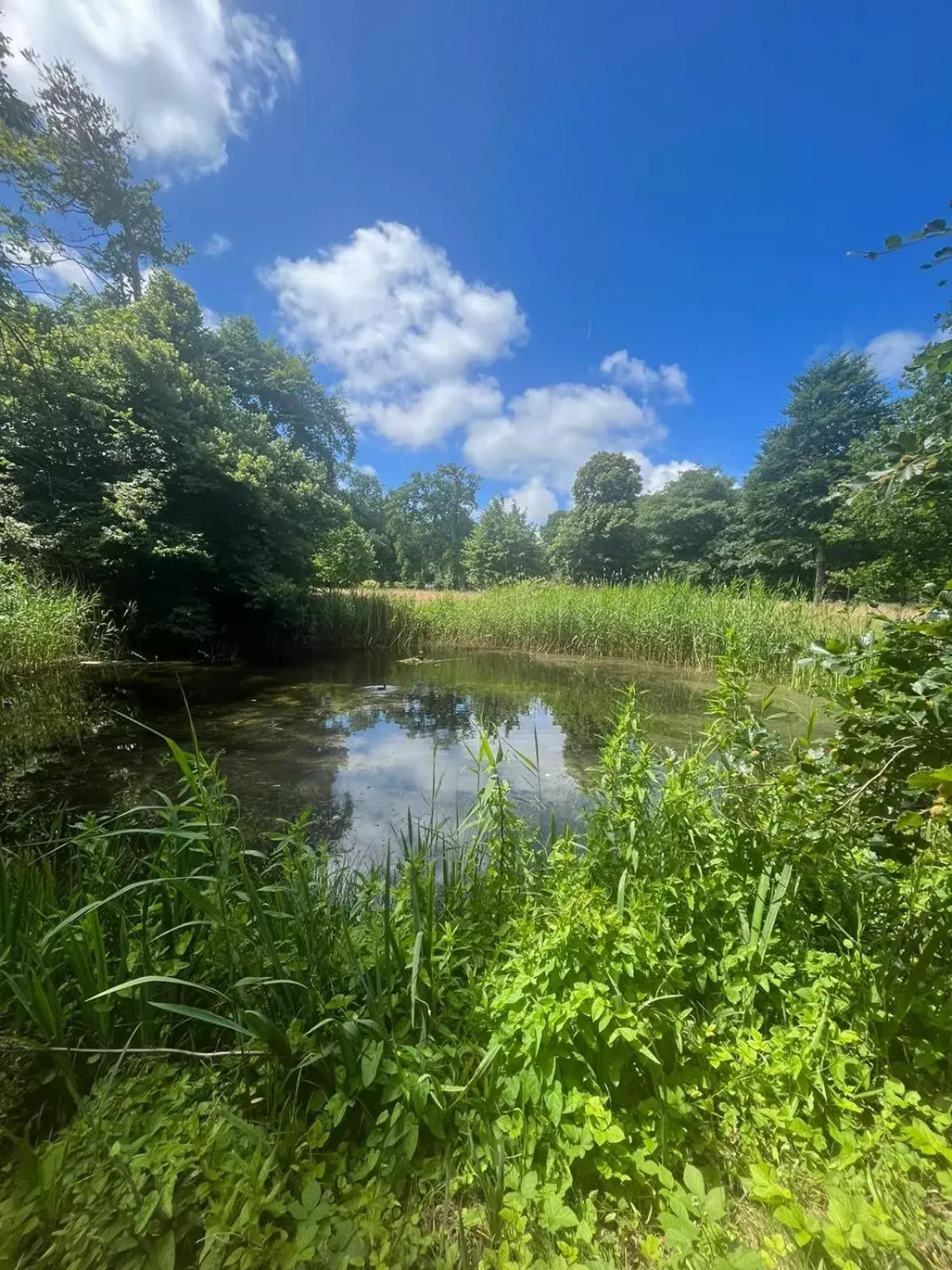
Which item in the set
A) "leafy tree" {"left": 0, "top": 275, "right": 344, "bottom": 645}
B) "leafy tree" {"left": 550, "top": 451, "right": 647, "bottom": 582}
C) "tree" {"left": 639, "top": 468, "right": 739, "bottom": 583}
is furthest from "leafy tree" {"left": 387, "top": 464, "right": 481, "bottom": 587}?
"leafy tree" {"left": 0, "top": 275, "right": 344, "bottom": 645}

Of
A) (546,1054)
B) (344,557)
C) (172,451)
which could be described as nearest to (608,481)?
(344,557)

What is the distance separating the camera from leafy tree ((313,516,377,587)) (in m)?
12.9

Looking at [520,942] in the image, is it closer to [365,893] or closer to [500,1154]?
[500,1154]

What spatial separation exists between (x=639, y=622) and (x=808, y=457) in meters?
17.3

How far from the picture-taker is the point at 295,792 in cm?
357

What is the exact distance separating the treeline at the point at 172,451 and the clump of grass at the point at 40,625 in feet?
2.39

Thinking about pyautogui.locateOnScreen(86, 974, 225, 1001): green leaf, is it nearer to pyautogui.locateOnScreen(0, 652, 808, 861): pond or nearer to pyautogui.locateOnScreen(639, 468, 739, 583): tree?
pyautogui.locateOnScreen(0, 652, 808, 861): pond

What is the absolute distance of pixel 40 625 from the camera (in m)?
6.33

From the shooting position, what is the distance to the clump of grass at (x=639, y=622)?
23.3ft

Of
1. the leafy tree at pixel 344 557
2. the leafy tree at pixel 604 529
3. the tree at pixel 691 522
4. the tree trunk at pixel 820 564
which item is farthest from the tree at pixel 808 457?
the leafy tree at pixel 344 557

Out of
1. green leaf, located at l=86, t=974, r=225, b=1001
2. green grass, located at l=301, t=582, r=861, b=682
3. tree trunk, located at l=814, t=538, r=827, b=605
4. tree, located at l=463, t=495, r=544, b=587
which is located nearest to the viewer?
green leaf, located at l=86, t=974, r=225, b=1001

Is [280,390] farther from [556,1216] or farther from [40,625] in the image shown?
[556,1216]

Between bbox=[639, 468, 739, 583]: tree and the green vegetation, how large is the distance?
25.2 m

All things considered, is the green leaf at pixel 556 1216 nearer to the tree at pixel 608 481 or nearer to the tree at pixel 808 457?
the tree at pixel 808 457
